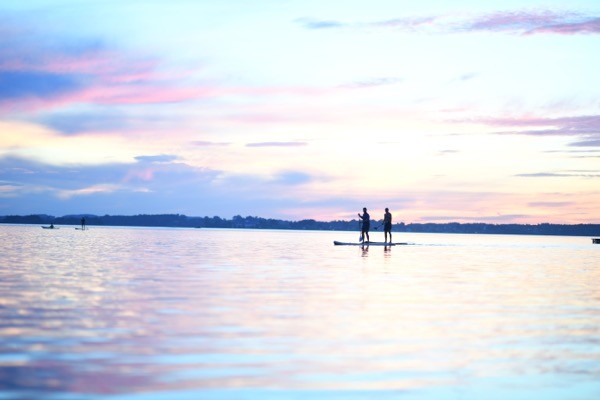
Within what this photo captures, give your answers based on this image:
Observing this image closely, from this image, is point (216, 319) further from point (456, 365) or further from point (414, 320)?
point (456, 365)

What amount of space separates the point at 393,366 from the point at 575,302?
10.3 m

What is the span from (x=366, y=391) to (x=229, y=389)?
166 cm

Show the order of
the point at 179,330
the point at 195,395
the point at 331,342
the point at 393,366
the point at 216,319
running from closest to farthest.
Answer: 1. the point at 195,395
2. the point at 393,366
3. the point at 331,342
4. the point at 179,330
5. the point at 216,319

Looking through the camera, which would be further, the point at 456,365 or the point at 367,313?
the point at 367,313

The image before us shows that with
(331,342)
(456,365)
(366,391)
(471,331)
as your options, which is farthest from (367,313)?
(366,391)

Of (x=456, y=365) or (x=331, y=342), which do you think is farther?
(x=331, y=342)

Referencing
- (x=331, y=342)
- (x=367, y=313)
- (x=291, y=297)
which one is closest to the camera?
(x=331, y=342)

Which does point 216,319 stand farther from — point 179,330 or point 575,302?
point 575,302

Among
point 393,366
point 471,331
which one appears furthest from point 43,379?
point 471,331

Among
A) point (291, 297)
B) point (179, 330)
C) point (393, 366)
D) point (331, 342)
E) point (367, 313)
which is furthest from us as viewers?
point (291, 297)

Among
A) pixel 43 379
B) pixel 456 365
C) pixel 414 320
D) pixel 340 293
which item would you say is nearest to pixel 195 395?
pixel 43 379

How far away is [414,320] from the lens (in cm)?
1531

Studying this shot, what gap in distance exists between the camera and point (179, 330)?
13.5 meters

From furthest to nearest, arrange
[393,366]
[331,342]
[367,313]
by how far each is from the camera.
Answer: [367,313] < [331,342] < [393,366]
